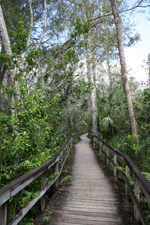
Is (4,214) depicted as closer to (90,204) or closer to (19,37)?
(90,204)

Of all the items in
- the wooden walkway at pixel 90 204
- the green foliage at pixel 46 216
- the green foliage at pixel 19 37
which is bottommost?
the wooden walkway at pixel 90 204

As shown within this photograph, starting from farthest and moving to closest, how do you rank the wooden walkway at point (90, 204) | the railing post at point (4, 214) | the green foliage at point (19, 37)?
the green foliage at point (19, 37)
the wooden walkway at point (90, 204)
the railing post at point (4, 214)

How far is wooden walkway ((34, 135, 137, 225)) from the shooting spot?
8.97ft

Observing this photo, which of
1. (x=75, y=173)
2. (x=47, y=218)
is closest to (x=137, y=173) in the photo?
(x=47, y=218)

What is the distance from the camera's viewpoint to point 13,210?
304cm

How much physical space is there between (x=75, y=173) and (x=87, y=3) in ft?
29.5

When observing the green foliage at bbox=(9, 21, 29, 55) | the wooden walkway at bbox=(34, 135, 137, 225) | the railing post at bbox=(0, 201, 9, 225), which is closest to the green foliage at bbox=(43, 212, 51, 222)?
the wooden walkway at bbox=(34, 135, 137, 225)

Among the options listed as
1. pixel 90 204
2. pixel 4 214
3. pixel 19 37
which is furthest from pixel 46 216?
pixel 19 37

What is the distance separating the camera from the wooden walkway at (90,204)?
108 inches

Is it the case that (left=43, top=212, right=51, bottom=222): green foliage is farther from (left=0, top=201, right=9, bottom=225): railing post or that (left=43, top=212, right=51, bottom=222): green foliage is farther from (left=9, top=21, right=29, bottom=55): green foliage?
(left=9, top=21, right=29, bottom=55): green foliage

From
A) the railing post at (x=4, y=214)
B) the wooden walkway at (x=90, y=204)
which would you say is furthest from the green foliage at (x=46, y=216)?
the railing post at (x=4, y=214)

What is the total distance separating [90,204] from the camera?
336 cm

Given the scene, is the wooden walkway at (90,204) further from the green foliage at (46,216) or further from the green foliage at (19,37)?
the green foliage at (19,37)

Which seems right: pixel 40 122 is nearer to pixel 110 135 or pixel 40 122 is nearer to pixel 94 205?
pixel 94 205
